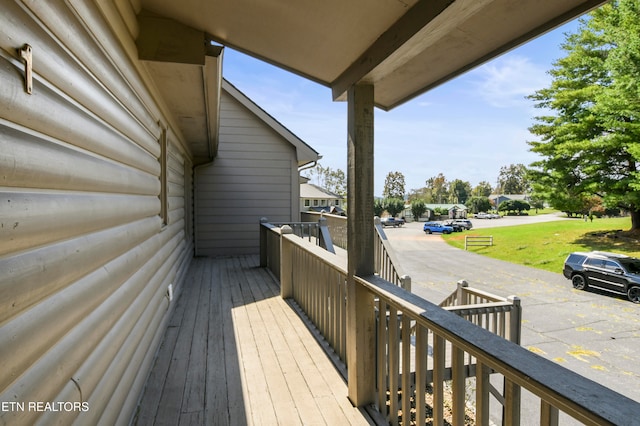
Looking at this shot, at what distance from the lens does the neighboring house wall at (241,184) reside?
9164 mm

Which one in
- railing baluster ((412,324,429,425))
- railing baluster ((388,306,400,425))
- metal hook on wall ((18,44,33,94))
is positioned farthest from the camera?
railing baluster ((388,306,400,425))

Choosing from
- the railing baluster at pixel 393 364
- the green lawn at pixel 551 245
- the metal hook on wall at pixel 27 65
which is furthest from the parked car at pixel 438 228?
the metal hook on wall at pixel 27 65

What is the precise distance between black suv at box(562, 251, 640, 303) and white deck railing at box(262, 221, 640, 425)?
11.7 meters

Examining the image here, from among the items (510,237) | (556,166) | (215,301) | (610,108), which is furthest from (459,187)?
(215,301)

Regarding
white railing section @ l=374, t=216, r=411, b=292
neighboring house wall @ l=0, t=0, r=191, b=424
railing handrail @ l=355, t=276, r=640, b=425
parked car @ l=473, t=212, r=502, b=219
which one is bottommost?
parked car @ l=473, t=212, r=502, b=219

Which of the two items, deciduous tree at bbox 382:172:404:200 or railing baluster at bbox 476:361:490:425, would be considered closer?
railing baluster at bbox 476:361:490:425

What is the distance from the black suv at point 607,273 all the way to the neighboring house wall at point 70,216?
524 inches

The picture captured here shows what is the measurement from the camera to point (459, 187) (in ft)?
266

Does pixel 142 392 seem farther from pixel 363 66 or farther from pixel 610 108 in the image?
pixel 610 108

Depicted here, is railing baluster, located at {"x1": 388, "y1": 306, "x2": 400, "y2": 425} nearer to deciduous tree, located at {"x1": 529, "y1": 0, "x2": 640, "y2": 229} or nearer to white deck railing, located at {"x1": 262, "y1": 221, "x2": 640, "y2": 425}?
white deck railing, located at {"x1": 262, "y1": 221, "x2": 640, "y2": 425}

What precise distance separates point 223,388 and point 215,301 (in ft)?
7.84

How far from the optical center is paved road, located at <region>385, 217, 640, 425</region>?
21.2 ft

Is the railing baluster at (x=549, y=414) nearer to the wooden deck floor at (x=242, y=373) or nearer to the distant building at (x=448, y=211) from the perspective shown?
the wooden deck floor at (x=242, y=373)

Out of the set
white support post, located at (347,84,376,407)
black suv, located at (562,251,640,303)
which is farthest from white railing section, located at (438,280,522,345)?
black suv, located at (562,251,640,303)
